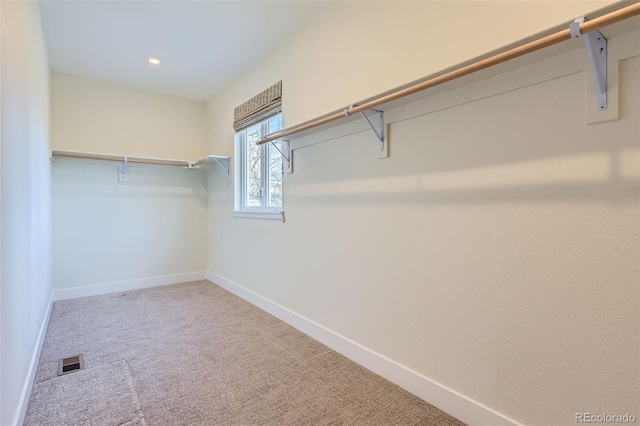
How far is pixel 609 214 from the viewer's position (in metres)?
1.14

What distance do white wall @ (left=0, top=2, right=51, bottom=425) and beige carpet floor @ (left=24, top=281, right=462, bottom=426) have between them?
0.26 meters

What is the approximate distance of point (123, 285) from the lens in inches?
155

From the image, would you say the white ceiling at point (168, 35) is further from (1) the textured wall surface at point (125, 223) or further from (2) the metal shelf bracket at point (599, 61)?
(2) the metal shelf bracket at point (599, 61)

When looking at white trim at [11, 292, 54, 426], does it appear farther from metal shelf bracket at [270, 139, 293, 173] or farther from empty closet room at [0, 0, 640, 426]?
metal shelf bracket at [270, 139, 293, 173]

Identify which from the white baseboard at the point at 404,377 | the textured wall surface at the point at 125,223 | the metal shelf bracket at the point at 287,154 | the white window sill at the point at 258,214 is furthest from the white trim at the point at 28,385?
the metal shelf bracket at the point at 287,154

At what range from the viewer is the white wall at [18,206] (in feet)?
4.18

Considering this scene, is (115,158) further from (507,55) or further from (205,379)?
(507,55)

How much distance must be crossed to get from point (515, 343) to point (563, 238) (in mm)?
502

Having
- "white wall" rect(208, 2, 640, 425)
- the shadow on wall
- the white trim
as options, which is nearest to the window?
"white wall" rect(208, 2, 640, 425)

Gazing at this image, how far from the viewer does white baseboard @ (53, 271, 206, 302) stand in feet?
11.8

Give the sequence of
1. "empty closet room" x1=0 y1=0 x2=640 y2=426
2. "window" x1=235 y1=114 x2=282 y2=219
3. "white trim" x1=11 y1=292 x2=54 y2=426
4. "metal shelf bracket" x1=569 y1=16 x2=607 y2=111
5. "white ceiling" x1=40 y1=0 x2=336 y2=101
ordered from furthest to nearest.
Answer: "window" x1=235 y1=114 x2=282 y2=219
"white ceiling" x1=40 y1=0 x2=336 y2=101
"white trim" x1=11 y1=292 x2=54 y2=426
"empty closet room" x1=0 y1=0 x2=640 y2=426
"metal shelf bracket" x1=569 y1=16 x2=607 y2=111

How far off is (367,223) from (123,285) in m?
3.46

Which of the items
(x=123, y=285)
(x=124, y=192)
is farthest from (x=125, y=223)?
(x=123, y=285)

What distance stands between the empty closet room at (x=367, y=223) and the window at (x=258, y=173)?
1.7 inches
